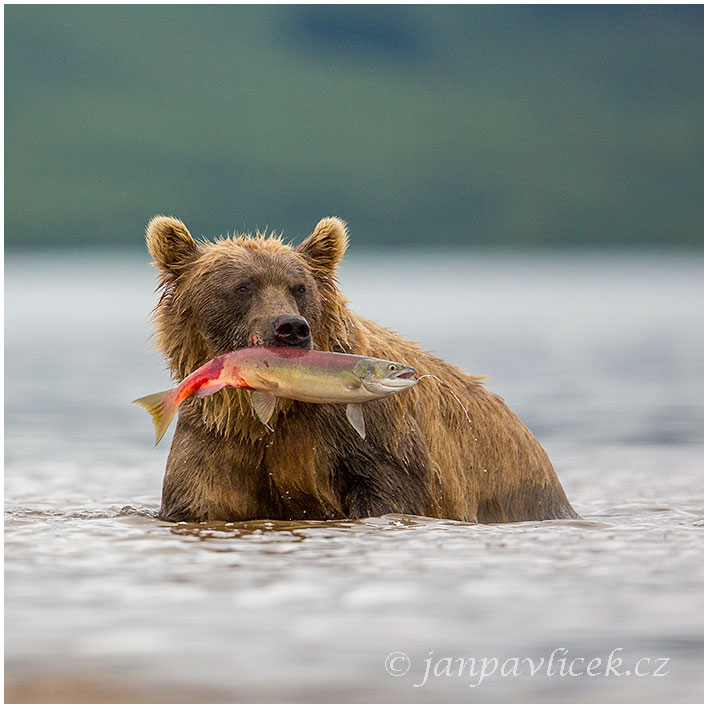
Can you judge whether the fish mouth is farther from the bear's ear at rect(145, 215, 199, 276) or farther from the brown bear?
the bear's ear at rect(145, 215, 199, 276)

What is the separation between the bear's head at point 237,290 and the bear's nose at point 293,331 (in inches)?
6.1

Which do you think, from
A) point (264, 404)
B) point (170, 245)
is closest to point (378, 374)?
point (264, 404)

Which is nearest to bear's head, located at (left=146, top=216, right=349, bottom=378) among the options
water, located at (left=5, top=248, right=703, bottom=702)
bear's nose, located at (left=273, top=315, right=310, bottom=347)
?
bear's nose, located at (left=273, top=315, right=310, bottom=347)

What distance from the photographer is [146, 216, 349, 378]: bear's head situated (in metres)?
6.65

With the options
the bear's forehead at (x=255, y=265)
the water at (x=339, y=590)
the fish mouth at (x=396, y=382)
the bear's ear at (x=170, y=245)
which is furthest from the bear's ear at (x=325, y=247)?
the water at (x=339, y=590)

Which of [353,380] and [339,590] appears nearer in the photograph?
[339,590]

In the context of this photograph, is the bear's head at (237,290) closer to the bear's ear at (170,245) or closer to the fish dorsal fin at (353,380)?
the bear's ear at (170,245)

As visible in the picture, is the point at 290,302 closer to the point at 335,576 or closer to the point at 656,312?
the point at 335,576

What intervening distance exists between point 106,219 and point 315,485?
350 ft

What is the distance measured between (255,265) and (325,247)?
55cm

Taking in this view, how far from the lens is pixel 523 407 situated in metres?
15.1

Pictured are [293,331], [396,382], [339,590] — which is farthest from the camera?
[293,331]

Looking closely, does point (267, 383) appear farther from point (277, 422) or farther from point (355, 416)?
point (277, 422)

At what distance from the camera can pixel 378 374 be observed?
19.9 feet
